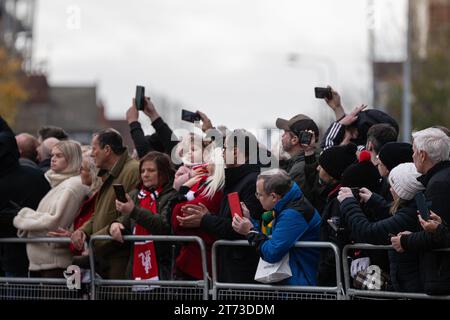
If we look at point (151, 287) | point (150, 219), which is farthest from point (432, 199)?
point (151, 287)

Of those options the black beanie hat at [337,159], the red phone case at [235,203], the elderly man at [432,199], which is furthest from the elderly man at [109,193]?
the elderly man at [432,199]

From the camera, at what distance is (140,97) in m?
10.5

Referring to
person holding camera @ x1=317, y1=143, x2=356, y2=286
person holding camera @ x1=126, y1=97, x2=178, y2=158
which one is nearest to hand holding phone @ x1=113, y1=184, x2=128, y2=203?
person holding camera @ x1=126, y1=97, x2=178, y2=158

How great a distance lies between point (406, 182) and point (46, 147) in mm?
4860

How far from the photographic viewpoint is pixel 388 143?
8.45 m

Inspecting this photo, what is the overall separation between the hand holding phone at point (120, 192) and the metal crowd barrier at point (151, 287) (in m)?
0.38

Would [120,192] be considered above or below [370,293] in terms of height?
above

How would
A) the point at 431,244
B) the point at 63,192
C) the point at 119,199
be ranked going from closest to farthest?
the point at 431,244 → the point at 119,199 → the point at 63,192

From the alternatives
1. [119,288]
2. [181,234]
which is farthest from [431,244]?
[119,288]

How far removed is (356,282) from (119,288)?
2.31m

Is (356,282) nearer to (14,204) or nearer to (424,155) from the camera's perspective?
(424,155)

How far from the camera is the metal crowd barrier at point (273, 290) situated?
8328 mm

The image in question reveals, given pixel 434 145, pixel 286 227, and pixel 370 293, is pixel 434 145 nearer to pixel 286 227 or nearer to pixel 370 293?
pixel 370 293

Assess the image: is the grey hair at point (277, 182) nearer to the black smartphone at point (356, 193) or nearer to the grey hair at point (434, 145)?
the black smartphone at point (356, 193)
